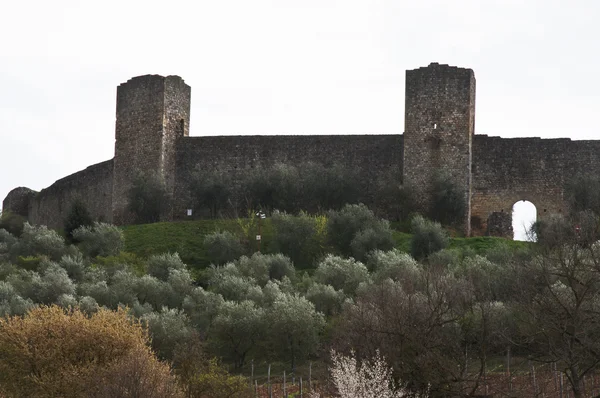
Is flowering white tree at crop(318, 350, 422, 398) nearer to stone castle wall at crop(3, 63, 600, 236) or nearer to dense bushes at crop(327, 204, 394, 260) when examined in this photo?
dense bushes at crop(327, 204, 394, 260)

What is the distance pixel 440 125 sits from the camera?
52312 mm

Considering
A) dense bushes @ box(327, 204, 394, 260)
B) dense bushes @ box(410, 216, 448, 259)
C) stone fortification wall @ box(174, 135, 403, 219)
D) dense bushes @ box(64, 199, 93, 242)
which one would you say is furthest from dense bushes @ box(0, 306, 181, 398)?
stone fortification wall @ box(174, 135, 403, 219)

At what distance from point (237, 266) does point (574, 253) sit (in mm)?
17876

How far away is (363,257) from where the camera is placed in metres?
48.8

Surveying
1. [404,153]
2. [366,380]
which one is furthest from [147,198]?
[366,380]

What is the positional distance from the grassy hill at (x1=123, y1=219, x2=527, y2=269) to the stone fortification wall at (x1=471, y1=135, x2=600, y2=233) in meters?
3.35

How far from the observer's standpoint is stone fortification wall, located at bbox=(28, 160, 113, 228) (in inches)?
2313

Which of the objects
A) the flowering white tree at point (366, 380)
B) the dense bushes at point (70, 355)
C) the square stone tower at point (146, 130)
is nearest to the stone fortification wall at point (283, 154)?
the square stone tower at point (146, 130)

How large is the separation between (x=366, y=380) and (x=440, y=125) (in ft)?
76.6

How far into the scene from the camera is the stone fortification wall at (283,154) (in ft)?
178

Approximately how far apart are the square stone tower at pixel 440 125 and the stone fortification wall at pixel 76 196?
1364 cm

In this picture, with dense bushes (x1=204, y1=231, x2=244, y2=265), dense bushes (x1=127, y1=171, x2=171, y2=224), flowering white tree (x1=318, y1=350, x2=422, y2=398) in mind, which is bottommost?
flowering white tree (x1=318, y1=350, x2=422, y2=398)

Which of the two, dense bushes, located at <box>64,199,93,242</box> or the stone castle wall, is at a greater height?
the stone castle wall

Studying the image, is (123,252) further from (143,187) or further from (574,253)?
(574,253)
